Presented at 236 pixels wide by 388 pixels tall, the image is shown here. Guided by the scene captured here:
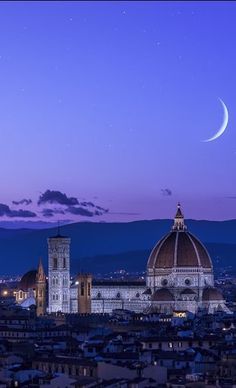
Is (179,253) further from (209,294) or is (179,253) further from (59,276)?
(59,276)

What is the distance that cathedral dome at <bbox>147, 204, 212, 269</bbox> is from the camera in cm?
11262

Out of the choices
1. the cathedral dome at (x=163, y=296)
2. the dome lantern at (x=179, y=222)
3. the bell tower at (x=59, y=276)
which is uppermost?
the dome lantern at (x=179, y=222)

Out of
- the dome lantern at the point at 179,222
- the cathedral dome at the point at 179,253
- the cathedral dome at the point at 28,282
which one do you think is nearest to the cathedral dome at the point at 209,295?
the cathedral dome at the point at 179,253

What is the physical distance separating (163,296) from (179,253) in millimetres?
4901

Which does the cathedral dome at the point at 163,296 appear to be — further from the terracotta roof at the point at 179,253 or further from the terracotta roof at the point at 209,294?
the terracotta roof at the point at 179,253

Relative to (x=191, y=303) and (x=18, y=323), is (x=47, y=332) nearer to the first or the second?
(x=18, y=323)

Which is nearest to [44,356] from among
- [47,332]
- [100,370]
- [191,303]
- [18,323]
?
[100,370]

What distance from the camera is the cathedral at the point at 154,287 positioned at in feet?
362

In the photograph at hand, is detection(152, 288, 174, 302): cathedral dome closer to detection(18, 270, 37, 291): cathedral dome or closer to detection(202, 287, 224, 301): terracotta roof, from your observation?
detection(202, 287, 224, 301): terracotta roof

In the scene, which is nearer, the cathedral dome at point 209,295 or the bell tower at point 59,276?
the cathedral dome at point 209,295

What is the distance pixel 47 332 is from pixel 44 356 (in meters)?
18.4

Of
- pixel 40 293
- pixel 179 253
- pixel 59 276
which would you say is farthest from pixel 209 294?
pixel 40 293

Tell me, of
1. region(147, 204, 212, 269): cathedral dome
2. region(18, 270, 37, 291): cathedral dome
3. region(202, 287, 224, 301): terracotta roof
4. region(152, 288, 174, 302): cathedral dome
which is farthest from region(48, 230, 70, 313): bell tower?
region(202, 287, 224, 301): terracotta roof

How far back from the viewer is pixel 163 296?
10919cm
